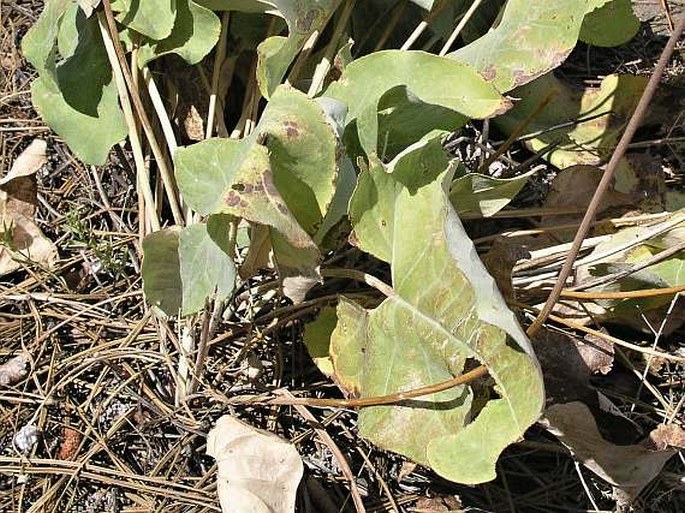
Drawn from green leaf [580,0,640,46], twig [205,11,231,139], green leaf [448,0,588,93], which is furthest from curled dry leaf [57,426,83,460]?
green leaf [580,0,640,46]

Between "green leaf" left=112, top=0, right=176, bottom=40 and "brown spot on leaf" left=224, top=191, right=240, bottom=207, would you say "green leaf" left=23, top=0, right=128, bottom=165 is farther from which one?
"brown spot on leaf" left=224, top=191, right=240, bottom=207

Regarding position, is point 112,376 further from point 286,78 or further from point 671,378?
point 671,378

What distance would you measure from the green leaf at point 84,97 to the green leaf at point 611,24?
76 cm

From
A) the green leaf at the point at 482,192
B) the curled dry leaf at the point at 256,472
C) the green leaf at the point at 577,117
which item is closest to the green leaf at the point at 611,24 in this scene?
the green leaf at the point at 577,117

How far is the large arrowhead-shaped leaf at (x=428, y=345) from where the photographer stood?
97 centimetres

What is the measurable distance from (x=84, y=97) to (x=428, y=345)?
0.66 m

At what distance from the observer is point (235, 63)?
4.82ft

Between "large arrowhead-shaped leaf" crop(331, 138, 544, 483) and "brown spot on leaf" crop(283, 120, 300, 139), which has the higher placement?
"brown spot on leaf" crop(283, 120, 300, 139)

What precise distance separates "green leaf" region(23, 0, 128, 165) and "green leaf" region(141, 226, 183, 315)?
0.29 metres

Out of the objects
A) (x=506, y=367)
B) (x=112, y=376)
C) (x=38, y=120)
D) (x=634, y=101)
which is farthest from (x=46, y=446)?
(x=634, y=101)

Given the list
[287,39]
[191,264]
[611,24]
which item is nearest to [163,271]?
[191,264]

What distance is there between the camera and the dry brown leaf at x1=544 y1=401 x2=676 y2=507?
3.75 feet

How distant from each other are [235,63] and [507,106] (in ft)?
1.76

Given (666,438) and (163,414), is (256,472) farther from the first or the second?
(666,438)
